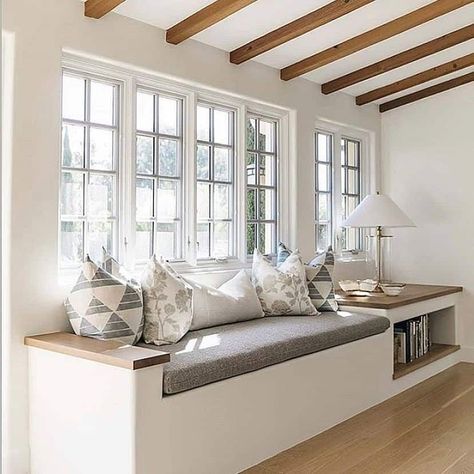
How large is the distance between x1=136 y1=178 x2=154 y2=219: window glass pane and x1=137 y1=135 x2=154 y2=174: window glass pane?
0.21ft

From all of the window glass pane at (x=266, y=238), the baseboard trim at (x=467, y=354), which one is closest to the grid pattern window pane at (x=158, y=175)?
the window glass pane at (x=266, y=238)

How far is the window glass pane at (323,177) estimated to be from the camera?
16.1ft

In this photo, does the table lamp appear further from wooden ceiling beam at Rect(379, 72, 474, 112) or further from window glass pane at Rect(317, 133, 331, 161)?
wooden ceiling beam at Rect(379, 72, 474, 112)

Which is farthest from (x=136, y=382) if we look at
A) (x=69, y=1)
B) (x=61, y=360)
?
(x=69, y=1)

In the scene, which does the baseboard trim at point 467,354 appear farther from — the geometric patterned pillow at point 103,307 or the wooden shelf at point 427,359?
the geometric patterned pillow at point 103,307

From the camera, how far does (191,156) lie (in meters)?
3.70

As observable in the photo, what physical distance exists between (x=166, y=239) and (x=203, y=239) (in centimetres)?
32

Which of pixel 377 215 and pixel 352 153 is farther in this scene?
pixel 352 153

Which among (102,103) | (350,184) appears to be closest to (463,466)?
(102,103)

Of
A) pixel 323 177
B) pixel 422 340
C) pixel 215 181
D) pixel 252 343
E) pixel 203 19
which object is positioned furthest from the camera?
pixel 323 177

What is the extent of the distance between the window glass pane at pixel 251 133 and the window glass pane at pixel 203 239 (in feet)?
2.35

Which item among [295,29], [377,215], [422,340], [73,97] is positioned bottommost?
[422,340]

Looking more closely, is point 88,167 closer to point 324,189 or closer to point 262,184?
point 262,184

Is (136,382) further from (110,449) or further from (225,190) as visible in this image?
(225,190)
